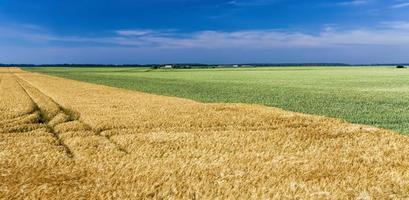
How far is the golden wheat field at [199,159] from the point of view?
7832mm

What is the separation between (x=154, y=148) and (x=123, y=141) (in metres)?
1.36

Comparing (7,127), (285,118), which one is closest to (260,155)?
(285,118)

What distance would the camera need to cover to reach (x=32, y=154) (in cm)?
1080

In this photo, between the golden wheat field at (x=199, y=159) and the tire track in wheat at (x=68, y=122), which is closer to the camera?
the golden wheat field at (x=199, y=159)

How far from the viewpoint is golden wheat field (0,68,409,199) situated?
7.83 metres

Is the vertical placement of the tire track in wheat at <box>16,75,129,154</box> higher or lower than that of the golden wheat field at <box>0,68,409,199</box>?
lower

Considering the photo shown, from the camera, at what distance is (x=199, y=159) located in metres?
10.1

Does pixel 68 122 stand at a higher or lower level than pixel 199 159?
lower

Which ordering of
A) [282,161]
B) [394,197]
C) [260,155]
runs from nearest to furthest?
[394,197] < [282,161] < [260,155]

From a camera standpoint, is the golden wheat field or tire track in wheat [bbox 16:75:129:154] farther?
tire track in wheat [bbox 16:75:129:154]

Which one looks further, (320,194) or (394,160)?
(394,160)

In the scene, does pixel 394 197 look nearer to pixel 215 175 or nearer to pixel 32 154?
pixel 215 175

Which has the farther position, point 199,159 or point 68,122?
point 68,122

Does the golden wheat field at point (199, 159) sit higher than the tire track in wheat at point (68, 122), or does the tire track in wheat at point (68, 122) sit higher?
the golden wheat field at point (199, 159)
